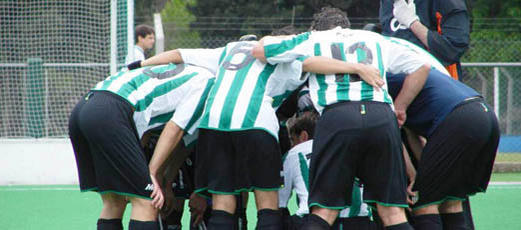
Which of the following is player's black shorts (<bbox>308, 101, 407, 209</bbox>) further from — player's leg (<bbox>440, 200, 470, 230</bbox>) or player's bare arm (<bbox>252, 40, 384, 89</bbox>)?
player's leg (<bbox>440, 200, 470, 230</bbox>)

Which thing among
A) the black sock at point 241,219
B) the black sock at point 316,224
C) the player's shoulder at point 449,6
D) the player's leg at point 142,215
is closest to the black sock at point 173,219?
the black sock at point 241,219

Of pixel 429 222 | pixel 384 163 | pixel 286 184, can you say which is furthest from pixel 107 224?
pixel 429 222

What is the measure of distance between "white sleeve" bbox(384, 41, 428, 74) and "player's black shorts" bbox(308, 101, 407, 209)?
1.07ft

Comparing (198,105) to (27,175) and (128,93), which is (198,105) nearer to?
(128,93)

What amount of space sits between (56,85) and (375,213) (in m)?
7.22

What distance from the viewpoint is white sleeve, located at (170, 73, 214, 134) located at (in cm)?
430

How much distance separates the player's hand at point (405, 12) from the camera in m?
4.68

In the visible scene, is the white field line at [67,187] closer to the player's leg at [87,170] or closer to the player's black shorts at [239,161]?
the player's leg at [87,170]

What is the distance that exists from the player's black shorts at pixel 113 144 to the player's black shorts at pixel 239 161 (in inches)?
13.7

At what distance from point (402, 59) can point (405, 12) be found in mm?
610

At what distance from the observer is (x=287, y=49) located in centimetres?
414

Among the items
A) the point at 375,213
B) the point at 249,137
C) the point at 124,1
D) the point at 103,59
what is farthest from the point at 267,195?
the point at 103,59

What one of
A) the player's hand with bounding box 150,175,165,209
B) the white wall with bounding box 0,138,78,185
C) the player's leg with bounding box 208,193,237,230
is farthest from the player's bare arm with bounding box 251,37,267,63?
the white wall with bounding box 0,138,78,185

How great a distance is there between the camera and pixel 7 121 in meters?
10.6
